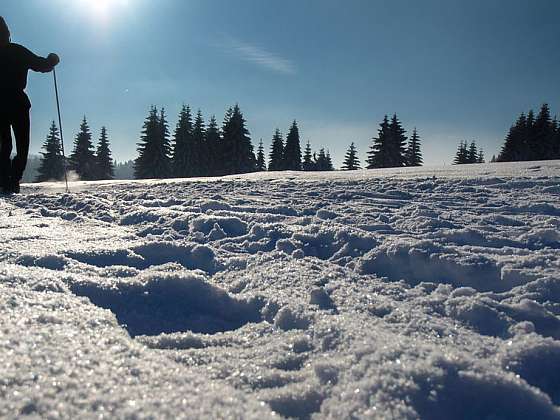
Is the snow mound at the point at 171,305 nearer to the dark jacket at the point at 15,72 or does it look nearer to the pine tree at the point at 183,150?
the dark jacket at the point at 15,72

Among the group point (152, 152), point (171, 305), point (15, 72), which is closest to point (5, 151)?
point (15, 72)

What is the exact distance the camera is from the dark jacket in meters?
5.00

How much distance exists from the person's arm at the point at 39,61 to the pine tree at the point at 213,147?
122 feet

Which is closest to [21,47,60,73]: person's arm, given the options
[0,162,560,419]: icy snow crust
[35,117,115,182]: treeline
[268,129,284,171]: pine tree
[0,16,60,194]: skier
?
[0,16,60,194]: skier

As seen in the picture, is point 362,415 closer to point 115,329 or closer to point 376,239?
point 115,329

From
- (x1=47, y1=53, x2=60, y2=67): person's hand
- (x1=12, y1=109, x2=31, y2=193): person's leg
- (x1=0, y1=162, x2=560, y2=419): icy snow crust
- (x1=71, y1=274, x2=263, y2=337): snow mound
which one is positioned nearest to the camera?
(x1=0, y1=162, x2=560, y2=419): icy snow crust

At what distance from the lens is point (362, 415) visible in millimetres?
921

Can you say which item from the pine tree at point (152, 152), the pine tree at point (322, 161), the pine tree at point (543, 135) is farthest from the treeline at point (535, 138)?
the pine tree at point (152, 152)

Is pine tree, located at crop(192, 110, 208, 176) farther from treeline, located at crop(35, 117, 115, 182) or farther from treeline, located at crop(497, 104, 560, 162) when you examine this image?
treeline, located at crop(497, 104, 560, 162)

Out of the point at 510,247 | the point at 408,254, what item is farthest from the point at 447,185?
the point at 408,254

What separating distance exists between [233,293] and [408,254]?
1.01 meters

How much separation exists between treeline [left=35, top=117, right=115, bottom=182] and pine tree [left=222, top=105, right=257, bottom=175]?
12610 mm

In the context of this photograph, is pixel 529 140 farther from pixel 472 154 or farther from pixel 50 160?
pixel 50 160

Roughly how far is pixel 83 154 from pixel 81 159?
571mm
